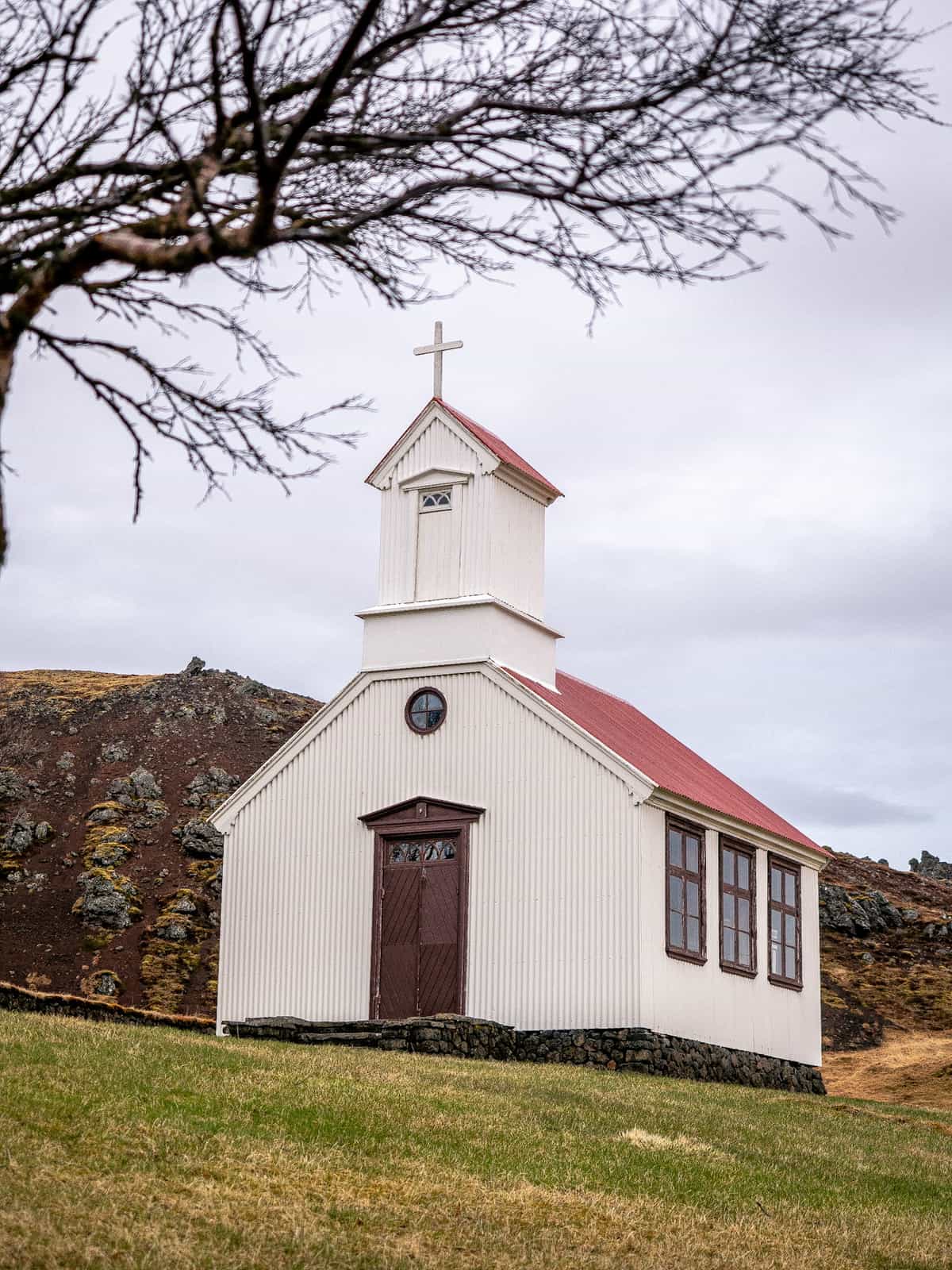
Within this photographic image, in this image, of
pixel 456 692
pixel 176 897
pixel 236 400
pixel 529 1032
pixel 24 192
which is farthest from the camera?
pixel 176 897

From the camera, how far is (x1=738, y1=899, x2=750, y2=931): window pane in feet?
86.1

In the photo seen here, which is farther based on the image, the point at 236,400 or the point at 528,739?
the point at 528,739

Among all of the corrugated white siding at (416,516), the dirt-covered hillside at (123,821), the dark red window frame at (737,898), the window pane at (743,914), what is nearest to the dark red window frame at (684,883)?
the dark red window frame at (737,898)

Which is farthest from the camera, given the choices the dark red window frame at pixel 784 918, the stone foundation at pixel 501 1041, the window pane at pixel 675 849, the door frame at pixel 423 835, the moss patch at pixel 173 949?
the moss patch at pixel 173 949

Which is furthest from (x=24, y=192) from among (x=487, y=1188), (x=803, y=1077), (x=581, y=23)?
(x=803, y=1077)

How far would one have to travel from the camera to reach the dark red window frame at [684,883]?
23.9 meters

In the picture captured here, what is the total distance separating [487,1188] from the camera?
1288 cm

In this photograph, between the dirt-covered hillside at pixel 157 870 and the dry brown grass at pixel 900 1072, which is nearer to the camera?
the dry brown grass at pixel 900 1072

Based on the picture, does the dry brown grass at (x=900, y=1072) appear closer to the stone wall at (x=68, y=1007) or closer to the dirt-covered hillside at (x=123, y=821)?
the stone wall at (x=68, y=1007)

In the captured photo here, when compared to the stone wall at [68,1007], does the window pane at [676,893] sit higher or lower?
higher

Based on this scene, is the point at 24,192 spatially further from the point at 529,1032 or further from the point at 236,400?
the point at 529,1032

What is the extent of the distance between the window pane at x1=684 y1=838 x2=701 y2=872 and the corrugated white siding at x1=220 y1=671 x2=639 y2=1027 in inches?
71.3

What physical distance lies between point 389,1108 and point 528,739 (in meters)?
9.41

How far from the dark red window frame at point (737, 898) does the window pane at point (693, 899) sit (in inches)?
32.6
